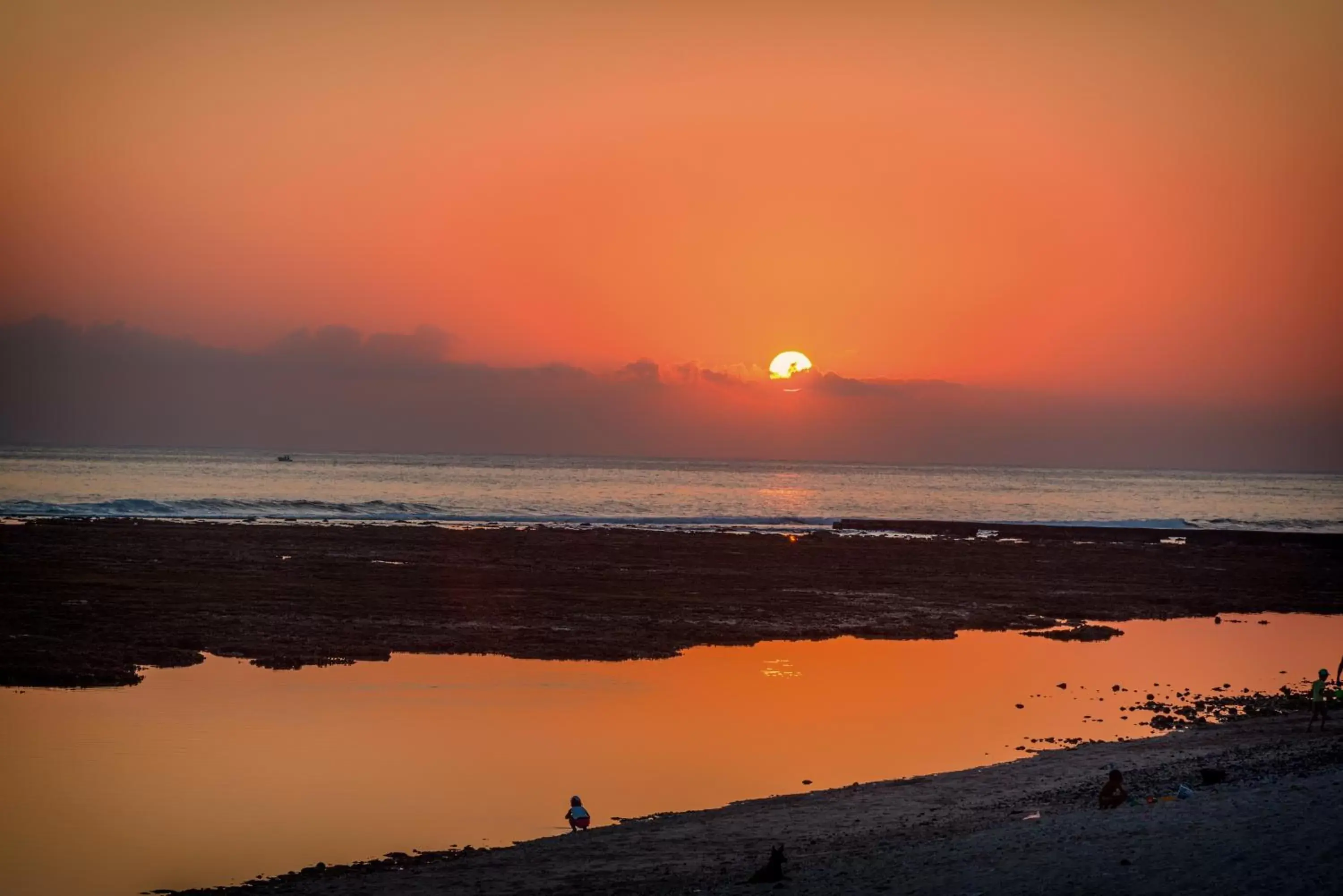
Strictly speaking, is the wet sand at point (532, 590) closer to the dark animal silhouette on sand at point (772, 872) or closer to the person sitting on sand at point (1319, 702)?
the person sitting on sand at point (1319, 702)

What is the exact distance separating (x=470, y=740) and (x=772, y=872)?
28.2ft

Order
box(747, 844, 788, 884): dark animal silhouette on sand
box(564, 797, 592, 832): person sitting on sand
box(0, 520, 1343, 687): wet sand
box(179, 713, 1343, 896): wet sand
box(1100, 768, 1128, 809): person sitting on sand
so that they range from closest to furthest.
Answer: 1. box(179, 713, 1343, 896): wet sand
2. box(747, 844, 788, 884): dark animal silhouette on sand
3. box(1100, 768, 1128, 809): person sitting on sand
4. box(564, 797, 592, 832): person sitting on sand
5. box(0, 520, 1343, 687): wet sand

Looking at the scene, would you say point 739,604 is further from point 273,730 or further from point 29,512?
point 29,512

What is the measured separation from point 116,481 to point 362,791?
125m

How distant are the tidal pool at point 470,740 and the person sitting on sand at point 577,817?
30 cm

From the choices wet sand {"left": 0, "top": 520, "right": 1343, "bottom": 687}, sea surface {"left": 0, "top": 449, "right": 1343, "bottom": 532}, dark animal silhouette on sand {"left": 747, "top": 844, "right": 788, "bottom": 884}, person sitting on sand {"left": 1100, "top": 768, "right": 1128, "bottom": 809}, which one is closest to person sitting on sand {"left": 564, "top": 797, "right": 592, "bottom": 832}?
dark animal silhouette on sand {"left": 747, "top": 844, "right": 788, "bottom": 884}

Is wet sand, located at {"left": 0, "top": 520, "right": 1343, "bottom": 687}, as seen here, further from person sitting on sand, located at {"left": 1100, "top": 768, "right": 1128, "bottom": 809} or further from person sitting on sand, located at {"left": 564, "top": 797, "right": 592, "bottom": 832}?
person sitting on sand, located at {"left": 1100, "top": 768, "right": 1128, "bottom": 809}

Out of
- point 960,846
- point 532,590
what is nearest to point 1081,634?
point 532,590

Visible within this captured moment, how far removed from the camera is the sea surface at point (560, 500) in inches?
3573

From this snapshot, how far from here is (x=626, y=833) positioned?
48.1 ft

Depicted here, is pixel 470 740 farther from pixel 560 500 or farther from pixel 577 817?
pixel 560 500

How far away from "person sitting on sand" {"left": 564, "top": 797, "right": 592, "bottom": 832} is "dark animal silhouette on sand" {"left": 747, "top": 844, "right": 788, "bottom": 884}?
10.5 feet

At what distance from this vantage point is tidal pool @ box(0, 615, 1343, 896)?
47.5 feet

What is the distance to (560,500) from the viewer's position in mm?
120812
